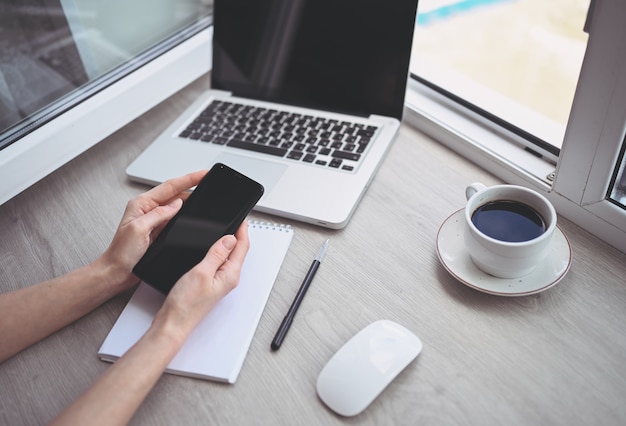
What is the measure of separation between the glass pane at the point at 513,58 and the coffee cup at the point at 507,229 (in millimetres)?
175

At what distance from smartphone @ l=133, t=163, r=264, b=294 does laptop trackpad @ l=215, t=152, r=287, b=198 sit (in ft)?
0.34

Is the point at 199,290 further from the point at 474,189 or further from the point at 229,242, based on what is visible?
the point at 474,189

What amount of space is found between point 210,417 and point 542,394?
356 millimetres

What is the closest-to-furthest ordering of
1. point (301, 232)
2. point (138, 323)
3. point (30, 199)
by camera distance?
point (138, 323) → point (301, 232) → point (30, 199)

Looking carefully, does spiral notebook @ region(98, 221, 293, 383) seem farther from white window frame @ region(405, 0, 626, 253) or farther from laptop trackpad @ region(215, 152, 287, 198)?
white window frame @ region(405, 0, 626, 253)

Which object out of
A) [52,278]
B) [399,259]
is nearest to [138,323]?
[52,278]

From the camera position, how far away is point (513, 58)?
1.65 meters

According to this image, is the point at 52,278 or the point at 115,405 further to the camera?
the point at 52,278

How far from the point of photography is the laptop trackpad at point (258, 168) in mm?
791

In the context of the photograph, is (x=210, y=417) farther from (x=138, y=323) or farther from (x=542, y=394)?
(x=542, y=394)

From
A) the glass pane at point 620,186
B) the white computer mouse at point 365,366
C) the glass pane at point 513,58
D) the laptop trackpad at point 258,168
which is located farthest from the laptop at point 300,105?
the glass pane at point 620,186

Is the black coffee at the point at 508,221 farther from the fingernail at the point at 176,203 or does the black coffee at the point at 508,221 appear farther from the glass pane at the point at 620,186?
the fingernail at the point at 176,203

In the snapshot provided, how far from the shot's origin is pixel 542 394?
0.53 meters

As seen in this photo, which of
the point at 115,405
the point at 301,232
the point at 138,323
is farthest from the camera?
the point at 301,232
